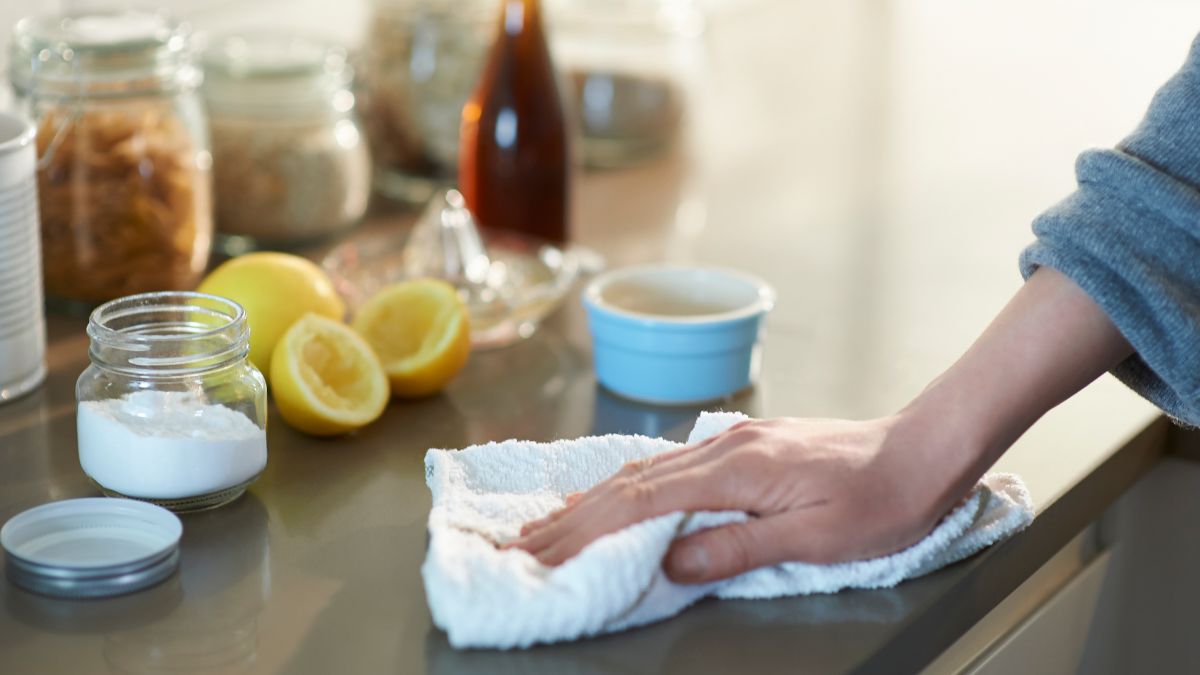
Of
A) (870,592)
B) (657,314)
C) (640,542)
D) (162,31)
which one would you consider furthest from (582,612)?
(162,31)

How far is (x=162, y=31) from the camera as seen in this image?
122cm

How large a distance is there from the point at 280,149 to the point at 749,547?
715 millimetres

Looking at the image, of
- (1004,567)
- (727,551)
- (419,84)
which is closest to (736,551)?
(727,551)

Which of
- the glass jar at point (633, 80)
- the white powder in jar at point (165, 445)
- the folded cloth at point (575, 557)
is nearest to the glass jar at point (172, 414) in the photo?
the white powder in jar at point (165, 445)

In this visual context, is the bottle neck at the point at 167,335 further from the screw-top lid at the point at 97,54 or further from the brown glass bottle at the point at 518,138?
the brown glass bottle at the point at 518,138

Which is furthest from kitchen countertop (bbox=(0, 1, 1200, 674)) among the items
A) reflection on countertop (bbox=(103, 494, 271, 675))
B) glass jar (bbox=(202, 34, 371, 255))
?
glass jar (bbox=(202, 34, 371, 255))

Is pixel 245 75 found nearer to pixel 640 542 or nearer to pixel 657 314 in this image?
pixel 657 314

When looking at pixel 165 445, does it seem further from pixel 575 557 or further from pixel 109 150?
pixel 109 150

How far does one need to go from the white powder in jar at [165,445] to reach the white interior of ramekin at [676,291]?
35 cm

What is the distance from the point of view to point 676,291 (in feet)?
3.86

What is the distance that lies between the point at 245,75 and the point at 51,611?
2.29 feet

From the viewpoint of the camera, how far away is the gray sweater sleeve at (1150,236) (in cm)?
83

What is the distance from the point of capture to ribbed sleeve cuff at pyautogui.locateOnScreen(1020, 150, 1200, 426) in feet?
2.73

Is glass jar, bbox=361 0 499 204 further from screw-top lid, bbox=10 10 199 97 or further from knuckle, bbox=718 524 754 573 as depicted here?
knuckle, bbox=718 524 754 573
